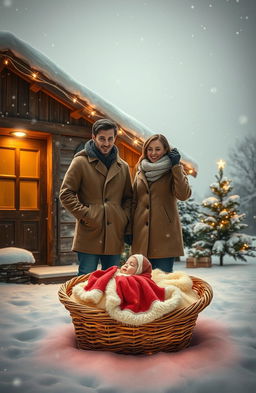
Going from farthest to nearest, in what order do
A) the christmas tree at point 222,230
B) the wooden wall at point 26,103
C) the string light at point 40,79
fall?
the christmas tree at point 222,230 < the wooden wall at point 26,103 < the string light at point 40,79

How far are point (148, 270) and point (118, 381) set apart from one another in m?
0.82

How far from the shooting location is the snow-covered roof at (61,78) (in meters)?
5.91

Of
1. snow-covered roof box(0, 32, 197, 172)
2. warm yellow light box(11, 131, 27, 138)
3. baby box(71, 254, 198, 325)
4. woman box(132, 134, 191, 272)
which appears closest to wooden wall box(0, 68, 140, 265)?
warm yellow light box(11, 131, 27, 138)

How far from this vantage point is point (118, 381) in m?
2.20

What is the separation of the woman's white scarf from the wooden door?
3777 mm

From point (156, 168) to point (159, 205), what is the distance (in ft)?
1.02

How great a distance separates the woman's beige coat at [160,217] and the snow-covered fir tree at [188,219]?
251 inches

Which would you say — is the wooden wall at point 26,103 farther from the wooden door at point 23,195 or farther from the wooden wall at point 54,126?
the wooden door at point 23,195

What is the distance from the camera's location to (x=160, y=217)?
3445mm

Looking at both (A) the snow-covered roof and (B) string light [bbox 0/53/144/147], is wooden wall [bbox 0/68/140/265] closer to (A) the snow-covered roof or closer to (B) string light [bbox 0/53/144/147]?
(B) string light [bbox 0/53/144/147]

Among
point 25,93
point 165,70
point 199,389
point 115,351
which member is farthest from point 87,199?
point 165,70

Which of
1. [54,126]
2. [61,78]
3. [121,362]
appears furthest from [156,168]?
[54,126]

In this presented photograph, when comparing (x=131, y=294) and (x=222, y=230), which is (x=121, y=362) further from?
(x=222, y=230)

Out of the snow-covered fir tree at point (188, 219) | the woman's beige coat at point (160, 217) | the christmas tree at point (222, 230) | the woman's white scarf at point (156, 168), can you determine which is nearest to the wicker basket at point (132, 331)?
the woman's beige coat at point (160, 217)
